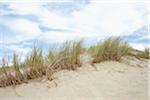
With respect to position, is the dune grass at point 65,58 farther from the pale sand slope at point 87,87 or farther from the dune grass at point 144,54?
the dune grass at point 144,54

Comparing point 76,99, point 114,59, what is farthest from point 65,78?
point 114,59

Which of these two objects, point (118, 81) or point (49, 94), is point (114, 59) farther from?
point (49, 94)

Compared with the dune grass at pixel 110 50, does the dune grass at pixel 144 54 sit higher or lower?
lower

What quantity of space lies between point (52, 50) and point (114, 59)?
1.19 metres

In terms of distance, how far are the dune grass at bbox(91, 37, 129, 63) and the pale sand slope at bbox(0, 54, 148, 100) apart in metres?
0.38

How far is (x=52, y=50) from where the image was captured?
496 cm

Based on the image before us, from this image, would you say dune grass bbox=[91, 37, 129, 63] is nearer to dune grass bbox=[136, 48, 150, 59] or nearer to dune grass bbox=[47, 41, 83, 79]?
dune grass bbox=[47, 41, 83, 79]

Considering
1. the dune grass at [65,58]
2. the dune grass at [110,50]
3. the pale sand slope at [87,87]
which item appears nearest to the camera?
the pale sand slope at [87,87]

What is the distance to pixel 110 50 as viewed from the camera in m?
5.59

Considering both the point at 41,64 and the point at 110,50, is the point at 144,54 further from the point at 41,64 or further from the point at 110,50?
the point at 41,64

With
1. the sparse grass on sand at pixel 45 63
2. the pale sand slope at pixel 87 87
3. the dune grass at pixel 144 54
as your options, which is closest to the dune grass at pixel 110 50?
the sparse grass on sand at pixel 45 63

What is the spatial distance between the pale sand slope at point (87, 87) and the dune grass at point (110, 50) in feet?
1.25

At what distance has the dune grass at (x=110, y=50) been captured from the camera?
17.7ft

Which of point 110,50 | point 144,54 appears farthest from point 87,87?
point 144,54
